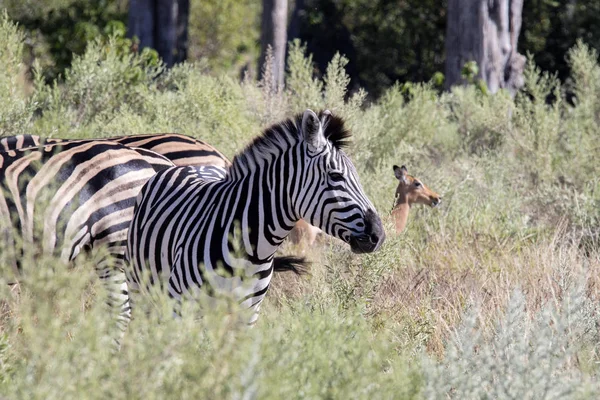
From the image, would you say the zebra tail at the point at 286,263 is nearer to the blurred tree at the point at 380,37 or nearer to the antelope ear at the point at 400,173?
the antelope ear at the point at 400,173

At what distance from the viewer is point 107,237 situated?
581cm

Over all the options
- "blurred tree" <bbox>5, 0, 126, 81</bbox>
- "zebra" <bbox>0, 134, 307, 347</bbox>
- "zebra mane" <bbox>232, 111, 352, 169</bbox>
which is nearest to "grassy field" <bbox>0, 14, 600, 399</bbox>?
"zebra" <bbox>0, 134, 307, 347</bbox>

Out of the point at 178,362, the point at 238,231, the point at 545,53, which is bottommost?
the point at 545,53

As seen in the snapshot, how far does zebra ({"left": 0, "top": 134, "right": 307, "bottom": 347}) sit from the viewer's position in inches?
220

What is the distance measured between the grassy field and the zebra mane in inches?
32.0

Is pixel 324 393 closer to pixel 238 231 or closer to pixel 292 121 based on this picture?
pixel 238 231

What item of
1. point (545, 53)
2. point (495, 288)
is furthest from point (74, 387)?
point (545, 53)

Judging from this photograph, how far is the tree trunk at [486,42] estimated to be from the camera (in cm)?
1510

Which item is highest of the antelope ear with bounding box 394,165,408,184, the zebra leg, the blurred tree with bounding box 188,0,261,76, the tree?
the zebra leg

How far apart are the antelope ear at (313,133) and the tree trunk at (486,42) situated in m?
10.7

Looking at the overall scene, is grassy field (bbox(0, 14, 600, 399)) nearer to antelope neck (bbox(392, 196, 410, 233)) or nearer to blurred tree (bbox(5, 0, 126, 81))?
antelope neck (bbox(392, 196, 410, 233))

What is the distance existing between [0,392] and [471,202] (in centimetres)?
580

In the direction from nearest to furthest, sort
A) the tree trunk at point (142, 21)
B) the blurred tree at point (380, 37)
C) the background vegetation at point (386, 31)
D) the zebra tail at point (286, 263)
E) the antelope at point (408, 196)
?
1. the zebra tail at point (286, 263)
2. the antelope at point (408, 196)
3. the tree trunk at point (142, 21)
4. the background vegetation at point (386, 31)
5. the blurred tree at point (380, 37)

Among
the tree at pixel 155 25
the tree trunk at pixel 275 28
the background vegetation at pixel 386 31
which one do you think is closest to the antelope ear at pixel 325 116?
the tree trunk at pixel 275 28
